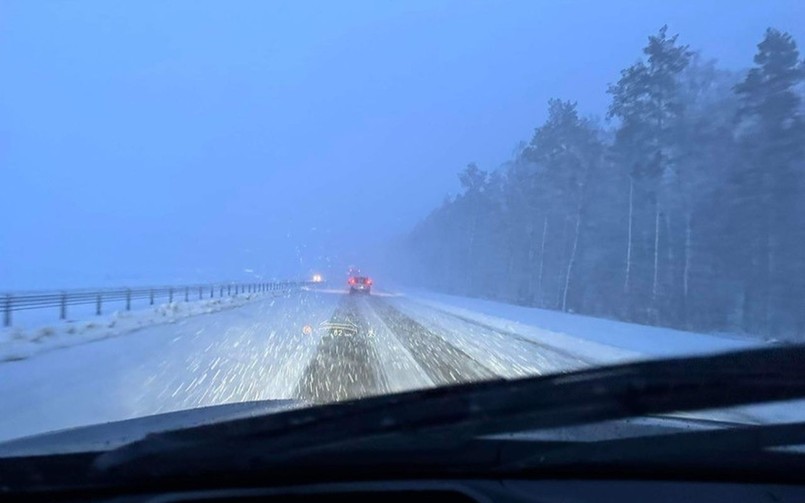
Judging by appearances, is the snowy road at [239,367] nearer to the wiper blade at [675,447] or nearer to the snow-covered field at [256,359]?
the snow-covered field at [256,359]

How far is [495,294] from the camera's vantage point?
9431cm

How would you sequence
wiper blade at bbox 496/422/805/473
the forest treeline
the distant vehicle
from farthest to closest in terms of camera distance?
the distant vehicle
the forest treeline
wiper blade at bbox 496/422/805/473

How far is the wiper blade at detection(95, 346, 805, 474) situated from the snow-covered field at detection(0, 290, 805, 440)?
171cm

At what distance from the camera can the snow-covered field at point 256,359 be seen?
37.5ft

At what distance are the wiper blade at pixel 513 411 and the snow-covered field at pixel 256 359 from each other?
171cm

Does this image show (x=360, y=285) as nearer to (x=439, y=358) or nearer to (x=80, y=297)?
(x=80, y=297)

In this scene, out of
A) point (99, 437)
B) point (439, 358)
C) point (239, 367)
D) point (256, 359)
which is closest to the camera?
point (99, 437)

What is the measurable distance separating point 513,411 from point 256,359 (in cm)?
1378

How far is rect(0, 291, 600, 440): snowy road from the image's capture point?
36.8 ft

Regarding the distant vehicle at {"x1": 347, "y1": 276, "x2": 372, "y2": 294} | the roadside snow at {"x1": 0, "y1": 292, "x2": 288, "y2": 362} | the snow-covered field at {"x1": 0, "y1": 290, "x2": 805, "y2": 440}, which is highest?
the snow-covered field at {"x1": 0, "y1": 290, "x2": 805, "y2": 440}

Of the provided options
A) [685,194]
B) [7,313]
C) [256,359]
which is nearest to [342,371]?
[256,359]

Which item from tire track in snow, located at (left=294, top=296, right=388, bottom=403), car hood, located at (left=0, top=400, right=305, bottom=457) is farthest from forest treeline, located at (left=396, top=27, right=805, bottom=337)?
car hood, located at (left=0, top=400, right=305, bottom=457)

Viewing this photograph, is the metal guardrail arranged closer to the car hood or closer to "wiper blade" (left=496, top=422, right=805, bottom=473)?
the car hood

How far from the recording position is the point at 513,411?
339 centimetres
